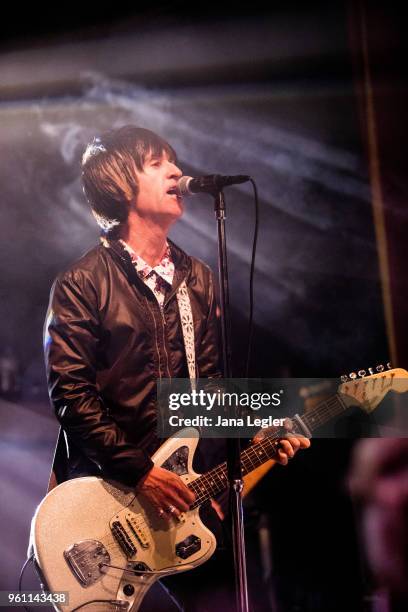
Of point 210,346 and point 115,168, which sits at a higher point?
point 115,168

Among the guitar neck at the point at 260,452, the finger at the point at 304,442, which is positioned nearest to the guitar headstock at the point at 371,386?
the guitar neck at the point at 260,452

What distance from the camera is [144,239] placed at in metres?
2.35

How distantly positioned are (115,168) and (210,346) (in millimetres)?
755

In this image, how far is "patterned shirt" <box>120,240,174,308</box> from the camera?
2293mm

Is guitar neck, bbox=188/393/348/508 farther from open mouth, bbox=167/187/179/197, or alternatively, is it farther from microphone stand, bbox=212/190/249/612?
open mouth, bbox=167/187/179/197

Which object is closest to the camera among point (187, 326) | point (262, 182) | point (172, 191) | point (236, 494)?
point (236, 494)

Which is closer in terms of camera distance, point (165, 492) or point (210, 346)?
point (165, 492)

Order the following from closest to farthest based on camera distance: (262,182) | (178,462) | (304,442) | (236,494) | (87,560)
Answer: (236,494) → (87,560) → (178,462) → (304,442) → (262,182)

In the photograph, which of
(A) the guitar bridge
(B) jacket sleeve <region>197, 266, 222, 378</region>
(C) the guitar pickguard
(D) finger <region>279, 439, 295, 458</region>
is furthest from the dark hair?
(A) the guitar bridge

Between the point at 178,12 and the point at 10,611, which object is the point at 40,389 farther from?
the point at 178,12

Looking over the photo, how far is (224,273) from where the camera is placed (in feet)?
6.17

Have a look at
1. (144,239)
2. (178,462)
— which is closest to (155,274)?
(144,239)

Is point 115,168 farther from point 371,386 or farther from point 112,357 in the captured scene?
point 371,386

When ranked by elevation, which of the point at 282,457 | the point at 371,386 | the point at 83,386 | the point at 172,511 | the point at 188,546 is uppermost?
the point at 83,386
